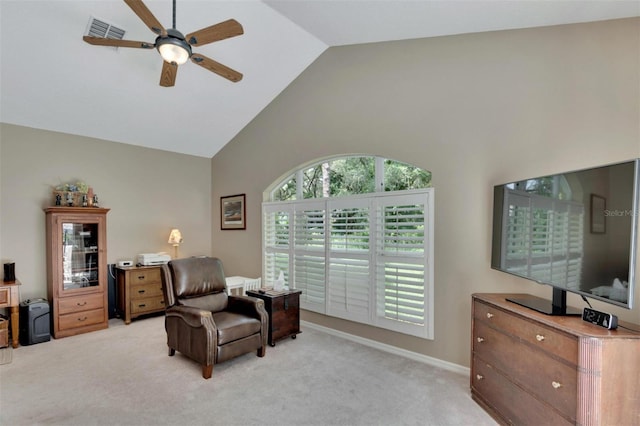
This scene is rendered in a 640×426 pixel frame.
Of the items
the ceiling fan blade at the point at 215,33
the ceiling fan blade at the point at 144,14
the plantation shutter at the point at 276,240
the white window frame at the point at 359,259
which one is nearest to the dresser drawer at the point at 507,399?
the white window frame at the point at 359,259

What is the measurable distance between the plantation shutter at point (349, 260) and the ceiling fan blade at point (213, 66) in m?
1.94

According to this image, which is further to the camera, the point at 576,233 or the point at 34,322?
the point at 34,322

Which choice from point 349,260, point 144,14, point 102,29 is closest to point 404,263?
point 349,260

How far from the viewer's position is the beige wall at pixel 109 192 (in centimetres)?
405

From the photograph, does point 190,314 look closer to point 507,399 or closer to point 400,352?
point 400,352

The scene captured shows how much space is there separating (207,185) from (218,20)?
129 inches

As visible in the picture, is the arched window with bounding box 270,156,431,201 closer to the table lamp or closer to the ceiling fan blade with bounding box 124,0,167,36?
the table lamp

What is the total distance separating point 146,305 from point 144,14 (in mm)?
4065

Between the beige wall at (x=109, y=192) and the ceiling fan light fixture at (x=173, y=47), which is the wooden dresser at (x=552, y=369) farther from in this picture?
the beige wall at (x=109, y=192)

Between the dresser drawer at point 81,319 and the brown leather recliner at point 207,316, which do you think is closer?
the brown leather recliner at point 207,316

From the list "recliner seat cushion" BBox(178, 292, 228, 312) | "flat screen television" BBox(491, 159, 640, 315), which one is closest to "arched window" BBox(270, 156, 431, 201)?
"flat screen television" BBox(491, 159, 640, 315)

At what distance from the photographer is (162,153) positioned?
17.9ft

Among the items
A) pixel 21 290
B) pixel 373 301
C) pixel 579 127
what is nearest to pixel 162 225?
pixel 21 290

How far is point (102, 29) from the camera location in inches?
124
